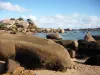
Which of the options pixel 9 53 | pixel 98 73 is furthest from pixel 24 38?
pixel 98 73

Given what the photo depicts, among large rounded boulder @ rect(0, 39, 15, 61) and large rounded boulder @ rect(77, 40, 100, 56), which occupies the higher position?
large rounded boulder @ rect(0, 39, 15, 61)

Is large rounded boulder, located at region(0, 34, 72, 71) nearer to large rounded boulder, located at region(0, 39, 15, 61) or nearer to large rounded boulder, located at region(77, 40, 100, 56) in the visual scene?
large rounded boulder, located at region(0, 39, 15, 61)

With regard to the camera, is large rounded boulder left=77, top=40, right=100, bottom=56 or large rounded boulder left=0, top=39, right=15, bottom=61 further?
large rounded boulder left=77, top=40, right=100, bottom=56

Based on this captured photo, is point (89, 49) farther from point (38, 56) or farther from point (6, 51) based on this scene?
point (6, 51)

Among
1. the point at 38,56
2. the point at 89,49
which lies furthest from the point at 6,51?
the point at 89,49

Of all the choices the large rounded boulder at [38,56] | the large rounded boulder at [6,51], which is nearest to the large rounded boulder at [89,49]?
the large rounded boulder at [38,56]

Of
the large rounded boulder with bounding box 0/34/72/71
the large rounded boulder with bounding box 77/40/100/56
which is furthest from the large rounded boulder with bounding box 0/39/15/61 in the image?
the large rounded boulder with bounding box 77/40/100/56

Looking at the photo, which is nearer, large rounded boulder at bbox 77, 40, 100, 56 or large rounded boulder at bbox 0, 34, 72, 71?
large rounded boulder at bbox 0, 34, 72, 71

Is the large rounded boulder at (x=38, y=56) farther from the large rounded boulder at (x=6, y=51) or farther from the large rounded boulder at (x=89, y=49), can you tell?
the large rounded boulder at (x=89, y=49)

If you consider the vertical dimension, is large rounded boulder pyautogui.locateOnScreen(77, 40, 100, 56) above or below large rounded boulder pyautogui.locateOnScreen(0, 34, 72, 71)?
below

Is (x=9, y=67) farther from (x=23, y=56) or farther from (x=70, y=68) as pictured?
(x=70, y=68)

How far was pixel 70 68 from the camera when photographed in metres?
12.6

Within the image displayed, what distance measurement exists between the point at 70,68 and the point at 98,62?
301 cm

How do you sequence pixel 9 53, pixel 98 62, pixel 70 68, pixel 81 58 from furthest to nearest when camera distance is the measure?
pixel 81 58 < pixel 98 62 < pixel 70 68 < pixel 9 53
